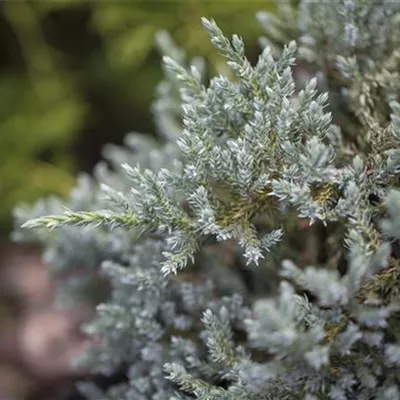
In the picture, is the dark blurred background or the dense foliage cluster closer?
the dense foliage cluster

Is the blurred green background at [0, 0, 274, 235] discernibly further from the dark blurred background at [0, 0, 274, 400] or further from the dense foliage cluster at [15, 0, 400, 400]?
the dense foliage cluster at [15, 0, 400, 400]

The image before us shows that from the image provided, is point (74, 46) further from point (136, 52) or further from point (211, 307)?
point (211, 307)

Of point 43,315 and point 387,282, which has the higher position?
point 43,315

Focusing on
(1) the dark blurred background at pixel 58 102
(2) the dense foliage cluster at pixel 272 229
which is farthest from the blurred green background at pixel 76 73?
(2) the dense foliage cluster at pixel 272 229

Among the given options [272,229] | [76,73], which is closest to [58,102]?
[76,73]

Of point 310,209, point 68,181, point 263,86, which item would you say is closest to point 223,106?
point 263,86

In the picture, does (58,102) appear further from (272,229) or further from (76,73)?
(272,229)

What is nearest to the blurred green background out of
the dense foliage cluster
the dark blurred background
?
the dark blurred background
